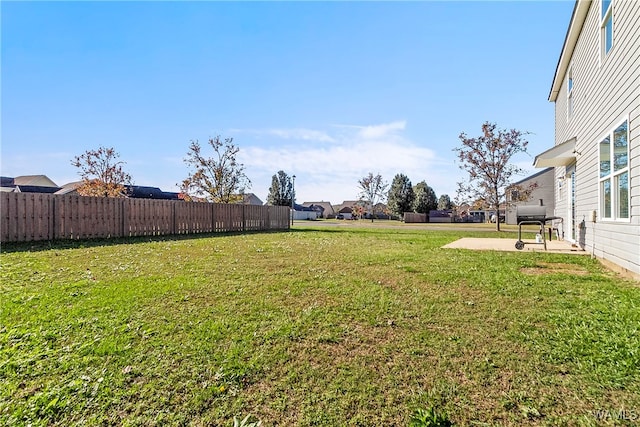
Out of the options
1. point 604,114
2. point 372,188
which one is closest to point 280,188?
point 372,188

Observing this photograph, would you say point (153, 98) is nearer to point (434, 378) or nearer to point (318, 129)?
point (318, 129)

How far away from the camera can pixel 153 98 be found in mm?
13797

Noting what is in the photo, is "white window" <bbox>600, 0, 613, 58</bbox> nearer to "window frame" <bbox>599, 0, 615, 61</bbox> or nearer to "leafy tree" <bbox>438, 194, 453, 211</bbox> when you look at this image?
"window frame" <bbox>599, 0, 615, 61</bbox>

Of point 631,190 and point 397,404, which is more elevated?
point 631,190

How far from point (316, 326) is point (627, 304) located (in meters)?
3.63

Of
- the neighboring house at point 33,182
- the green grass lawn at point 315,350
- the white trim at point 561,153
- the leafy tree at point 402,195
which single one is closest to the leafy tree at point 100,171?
the green grass lawn at point 315,350

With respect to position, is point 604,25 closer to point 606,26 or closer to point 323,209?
point 606,26

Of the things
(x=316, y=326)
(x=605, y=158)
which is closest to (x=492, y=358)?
(x=316, y=326)

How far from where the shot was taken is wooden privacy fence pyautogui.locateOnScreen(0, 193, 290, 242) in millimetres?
8727

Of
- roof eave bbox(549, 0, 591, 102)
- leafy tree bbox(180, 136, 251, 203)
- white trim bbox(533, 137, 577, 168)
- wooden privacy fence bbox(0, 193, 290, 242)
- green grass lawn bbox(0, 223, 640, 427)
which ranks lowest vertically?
green grass lawn bbox(0, 223, 640, 427)

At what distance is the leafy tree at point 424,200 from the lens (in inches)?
2045

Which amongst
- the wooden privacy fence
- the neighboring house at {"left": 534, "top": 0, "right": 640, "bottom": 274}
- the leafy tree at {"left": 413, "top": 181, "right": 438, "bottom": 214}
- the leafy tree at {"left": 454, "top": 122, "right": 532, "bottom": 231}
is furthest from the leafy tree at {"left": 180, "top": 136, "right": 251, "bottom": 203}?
the leafy tree at {"left": 413, "top": 181, "right": 438, "bottom": 214}

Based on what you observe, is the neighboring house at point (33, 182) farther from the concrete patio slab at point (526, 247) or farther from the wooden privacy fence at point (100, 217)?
the concrete patio slab at point (526, 247)

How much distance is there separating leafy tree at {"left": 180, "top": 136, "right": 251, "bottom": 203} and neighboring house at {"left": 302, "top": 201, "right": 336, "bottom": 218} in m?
54.3
